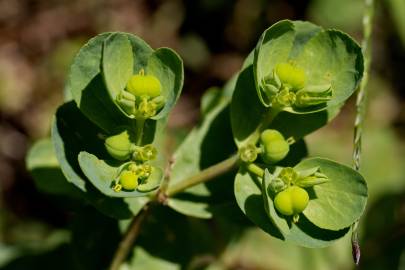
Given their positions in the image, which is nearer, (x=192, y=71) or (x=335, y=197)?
(x=335, y=197)

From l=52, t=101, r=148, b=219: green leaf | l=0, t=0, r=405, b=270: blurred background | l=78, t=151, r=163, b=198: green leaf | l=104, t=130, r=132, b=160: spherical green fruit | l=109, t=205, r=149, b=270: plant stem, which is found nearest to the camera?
l=78, t=151, r=163, b=198: green leaf

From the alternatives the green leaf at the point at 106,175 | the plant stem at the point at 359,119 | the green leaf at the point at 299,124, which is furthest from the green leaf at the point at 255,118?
the green leaf at the point at 106,175

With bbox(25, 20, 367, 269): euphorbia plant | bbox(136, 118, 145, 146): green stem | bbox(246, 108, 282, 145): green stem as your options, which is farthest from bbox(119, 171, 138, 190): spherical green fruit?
bbox(246, 108, 282, 145): green stem

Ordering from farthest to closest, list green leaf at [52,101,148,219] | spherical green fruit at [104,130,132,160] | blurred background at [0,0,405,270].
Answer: blurred background at [0,0,405,270] → green leaf at [52,101,148,219] → spherical green fruit at [104,130,132,160]

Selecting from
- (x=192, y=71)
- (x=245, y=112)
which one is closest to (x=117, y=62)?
(x=245, y=112)

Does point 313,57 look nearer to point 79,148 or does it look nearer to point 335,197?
point 335,197

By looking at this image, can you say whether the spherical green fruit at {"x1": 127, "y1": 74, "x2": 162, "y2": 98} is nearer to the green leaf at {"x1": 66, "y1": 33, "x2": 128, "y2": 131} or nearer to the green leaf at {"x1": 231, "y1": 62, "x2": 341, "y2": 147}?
the green leaf at {"x1": 66, "y1": 33, "x2": 128, "y2": 131}

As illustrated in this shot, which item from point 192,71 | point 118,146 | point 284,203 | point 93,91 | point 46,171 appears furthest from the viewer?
point 192,71

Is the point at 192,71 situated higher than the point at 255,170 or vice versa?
the point at 255,170
